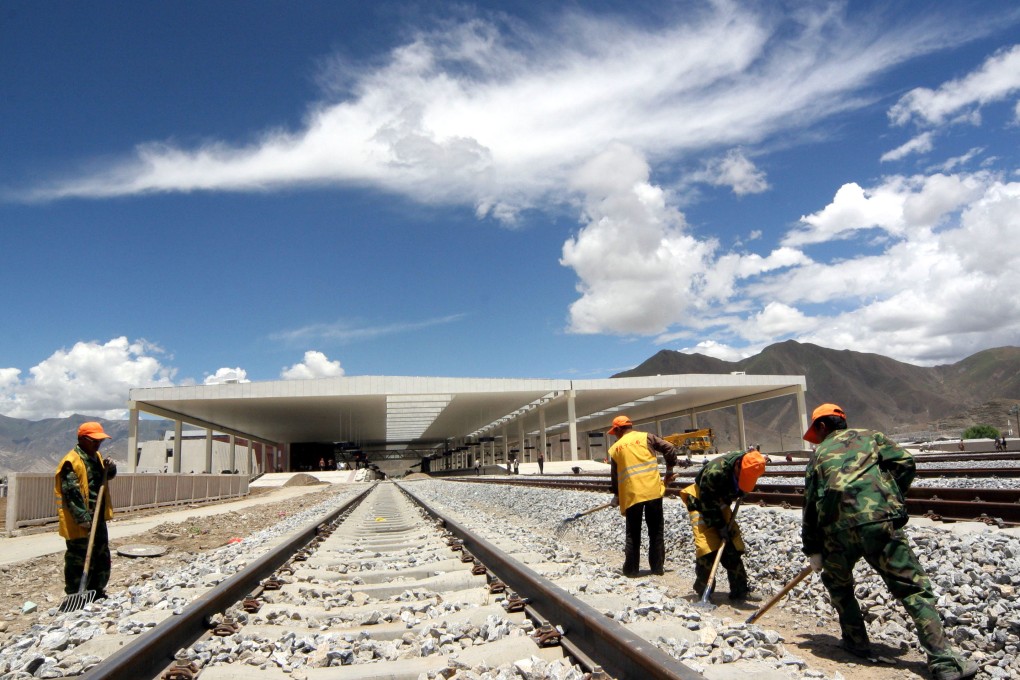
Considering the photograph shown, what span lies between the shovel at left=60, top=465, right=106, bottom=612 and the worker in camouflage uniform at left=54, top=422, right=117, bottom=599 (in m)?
0.04

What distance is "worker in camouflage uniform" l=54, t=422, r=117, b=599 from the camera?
5.73 metres

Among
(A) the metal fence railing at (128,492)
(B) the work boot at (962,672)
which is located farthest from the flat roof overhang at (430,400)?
(B) the work boot at (962,672)

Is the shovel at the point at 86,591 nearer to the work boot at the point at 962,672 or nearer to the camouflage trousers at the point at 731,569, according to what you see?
the camouflage trousers at the point at 731,569

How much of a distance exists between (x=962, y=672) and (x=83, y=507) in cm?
626

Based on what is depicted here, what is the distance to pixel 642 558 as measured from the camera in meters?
7.86

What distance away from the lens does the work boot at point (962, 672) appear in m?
3.32

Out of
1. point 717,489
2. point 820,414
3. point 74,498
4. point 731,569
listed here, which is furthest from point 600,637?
point 74,498

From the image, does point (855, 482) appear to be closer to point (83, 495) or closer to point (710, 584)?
point (710, 584)

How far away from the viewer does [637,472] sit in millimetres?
6516

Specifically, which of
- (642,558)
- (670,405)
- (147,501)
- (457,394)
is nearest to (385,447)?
(670,405)

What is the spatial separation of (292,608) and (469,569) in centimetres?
187

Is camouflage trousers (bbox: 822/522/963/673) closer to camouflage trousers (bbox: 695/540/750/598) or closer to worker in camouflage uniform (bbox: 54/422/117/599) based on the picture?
camouflage trousers (bbox: 695/540/750/598)

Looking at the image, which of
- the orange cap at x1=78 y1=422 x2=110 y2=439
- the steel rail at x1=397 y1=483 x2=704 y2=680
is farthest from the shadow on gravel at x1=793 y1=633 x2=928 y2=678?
the orange cap at x1=78 y1=422 x2=110 y2=439

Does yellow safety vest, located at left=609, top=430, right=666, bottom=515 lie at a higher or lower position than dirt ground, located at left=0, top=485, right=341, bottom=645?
higher
